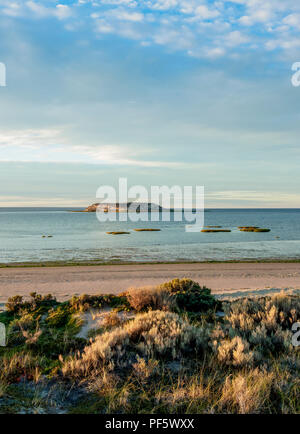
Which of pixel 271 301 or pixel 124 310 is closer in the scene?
pixel 271 301

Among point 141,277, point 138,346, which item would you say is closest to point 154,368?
point 138,346

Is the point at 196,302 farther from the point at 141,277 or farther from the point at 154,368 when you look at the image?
the point at 141,277

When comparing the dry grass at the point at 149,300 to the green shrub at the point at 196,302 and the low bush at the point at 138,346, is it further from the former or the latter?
the low bush at the point at 138,346

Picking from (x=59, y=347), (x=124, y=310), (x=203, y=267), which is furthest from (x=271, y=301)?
(x=203, y=267)

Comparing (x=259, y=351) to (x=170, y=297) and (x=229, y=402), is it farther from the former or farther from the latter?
(x=170, y=297)

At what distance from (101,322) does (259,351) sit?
4.22 meters

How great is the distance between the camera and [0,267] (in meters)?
27.2

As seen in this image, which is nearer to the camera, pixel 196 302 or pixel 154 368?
pixel 154 368

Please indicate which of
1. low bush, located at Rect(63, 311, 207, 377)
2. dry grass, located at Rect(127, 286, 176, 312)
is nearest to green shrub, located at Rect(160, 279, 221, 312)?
dry grass, located at Rect(127, 286, 176, 312)

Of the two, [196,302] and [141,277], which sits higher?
[196,302]

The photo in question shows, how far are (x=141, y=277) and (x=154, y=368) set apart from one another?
1667 cm

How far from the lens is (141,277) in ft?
71.5
